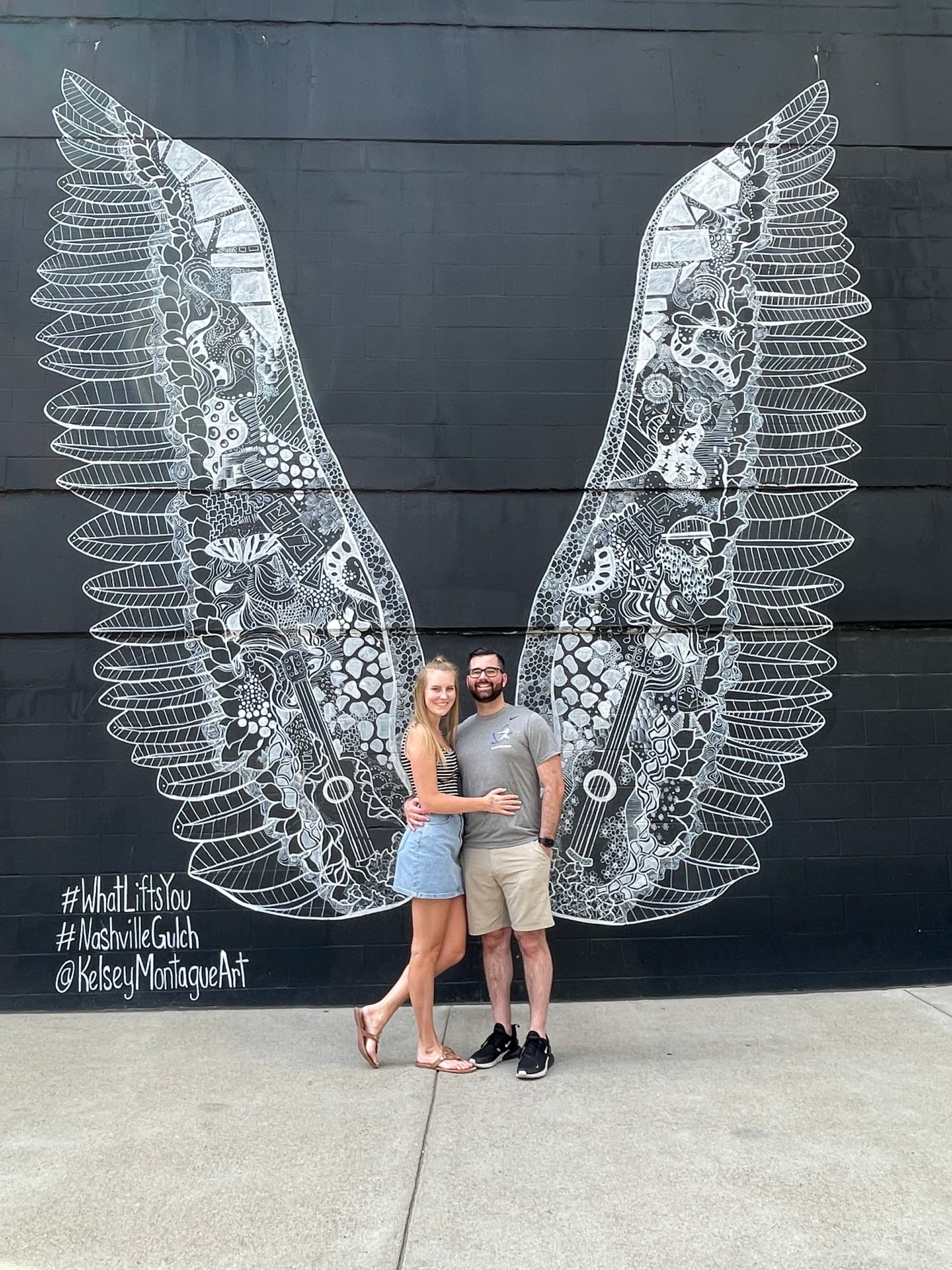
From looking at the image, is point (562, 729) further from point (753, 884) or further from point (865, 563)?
point (865, 563)

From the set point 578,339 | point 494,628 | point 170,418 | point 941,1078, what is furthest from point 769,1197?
point 170,418

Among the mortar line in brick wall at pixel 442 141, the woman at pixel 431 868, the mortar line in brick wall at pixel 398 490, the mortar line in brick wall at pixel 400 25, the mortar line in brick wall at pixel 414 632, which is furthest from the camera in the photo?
the mortar line in brick wall at pixel 400 25

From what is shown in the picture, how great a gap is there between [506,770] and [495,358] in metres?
2.65

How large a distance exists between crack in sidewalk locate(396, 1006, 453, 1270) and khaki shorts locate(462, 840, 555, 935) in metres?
0.68

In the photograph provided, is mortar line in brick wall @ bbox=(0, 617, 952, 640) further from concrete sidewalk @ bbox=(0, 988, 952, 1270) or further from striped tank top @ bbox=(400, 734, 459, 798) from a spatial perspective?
concrete sidewalk @ bbox=(0, 988, 952, 1270)

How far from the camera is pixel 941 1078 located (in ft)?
12.3

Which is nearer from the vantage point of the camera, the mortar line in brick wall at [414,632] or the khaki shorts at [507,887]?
the khaki shorts at [507,887]

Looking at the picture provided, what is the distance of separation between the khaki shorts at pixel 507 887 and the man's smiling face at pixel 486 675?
27.3 inches

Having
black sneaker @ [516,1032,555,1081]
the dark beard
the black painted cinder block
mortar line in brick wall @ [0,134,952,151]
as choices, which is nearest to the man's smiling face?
the dark beard

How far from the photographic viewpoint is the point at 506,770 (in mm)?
4082

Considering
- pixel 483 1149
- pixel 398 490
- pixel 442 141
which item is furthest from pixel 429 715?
pixel 442 141

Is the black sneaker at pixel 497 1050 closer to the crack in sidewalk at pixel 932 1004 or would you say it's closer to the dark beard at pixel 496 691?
the dark beard at pixel 496 691

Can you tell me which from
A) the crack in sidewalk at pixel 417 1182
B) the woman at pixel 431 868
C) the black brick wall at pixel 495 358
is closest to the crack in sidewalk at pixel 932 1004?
the black brick wall at pixel 495 358

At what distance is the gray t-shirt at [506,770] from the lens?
4082 mm
